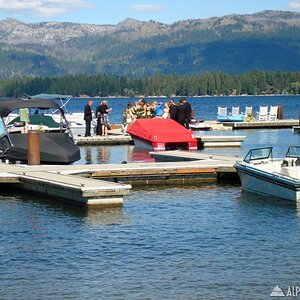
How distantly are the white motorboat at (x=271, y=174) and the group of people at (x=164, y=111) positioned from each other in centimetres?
1514

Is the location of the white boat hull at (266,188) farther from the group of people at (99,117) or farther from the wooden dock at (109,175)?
the group of people at (99,117)

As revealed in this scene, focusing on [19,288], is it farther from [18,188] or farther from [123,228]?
[18,188]

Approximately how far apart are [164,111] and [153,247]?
29.8 meters

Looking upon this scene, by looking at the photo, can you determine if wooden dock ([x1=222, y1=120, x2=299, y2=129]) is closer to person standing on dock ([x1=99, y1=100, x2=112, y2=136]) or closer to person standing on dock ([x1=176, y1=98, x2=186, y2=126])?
person standing on dock ([x1=99, y1=100, x2=112, y2=136])

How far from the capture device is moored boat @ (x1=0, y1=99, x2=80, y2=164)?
3039 cm

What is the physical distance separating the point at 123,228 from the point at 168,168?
7.46 metres

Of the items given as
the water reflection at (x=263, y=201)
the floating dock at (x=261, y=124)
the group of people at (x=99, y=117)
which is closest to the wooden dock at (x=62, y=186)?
the water reflection at (x=263, y=201)

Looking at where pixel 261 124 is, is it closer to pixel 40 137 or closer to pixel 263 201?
pixel 40 137

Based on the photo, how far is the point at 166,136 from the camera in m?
38.4

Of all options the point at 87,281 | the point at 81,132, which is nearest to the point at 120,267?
the point at 87,281

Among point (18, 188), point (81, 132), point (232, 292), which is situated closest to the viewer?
point (232, 292)

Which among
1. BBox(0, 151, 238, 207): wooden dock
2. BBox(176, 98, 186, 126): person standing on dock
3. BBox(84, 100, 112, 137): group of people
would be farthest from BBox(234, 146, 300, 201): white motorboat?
BBox(84, 100, 112, 137): group of people

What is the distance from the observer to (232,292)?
1551 centimetres

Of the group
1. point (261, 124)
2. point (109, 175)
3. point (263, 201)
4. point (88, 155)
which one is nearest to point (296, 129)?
point (261, 124)
